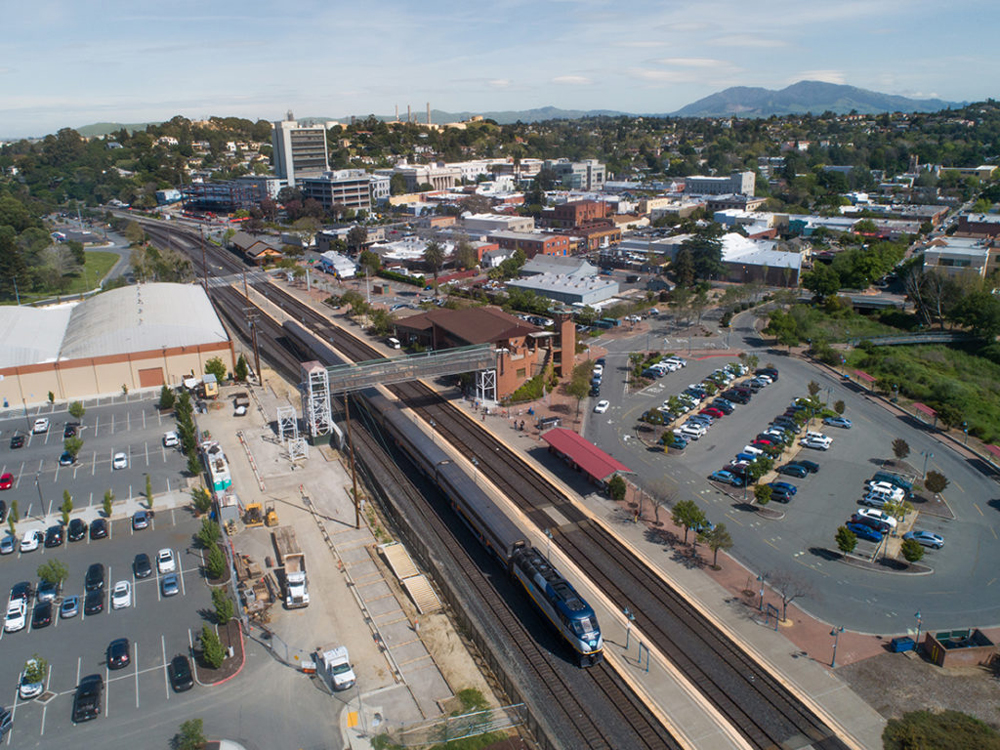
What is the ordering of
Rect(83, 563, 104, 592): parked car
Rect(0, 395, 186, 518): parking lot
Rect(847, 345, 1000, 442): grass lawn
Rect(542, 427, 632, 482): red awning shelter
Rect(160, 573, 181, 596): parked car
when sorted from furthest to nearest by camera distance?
Rect(847, 345, 1000, 442): grass lawn < Rect(0, 395, 186, 518): parking lot < Rect(542, 427, 632, 482): red awning shelter < Rect(83, 563, 104, 592): parked car < Rect(160, 573, 181, 596): parked car

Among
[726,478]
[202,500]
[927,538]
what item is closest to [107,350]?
[202,500]

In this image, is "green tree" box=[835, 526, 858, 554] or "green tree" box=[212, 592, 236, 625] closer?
"green tree" box=[212, 592, 236, 625]

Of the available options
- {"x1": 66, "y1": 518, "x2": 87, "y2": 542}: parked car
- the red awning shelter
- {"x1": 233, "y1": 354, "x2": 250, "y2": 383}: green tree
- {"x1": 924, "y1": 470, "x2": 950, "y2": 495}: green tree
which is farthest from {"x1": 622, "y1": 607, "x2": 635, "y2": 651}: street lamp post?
{"x1": 233, "y1": 354, "x2": 250, "y2": 383}: green tree

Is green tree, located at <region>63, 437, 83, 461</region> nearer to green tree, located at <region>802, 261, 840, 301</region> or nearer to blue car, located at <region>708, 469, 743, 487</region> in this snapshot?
blue car, located at <region>708, 469, 743, 487</region>

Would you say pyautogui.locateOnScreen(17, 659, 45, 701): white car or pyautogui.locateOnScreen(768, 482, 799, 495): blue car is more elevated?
pyautogui.locateOnScreen(768, 482, 799, 495): blue car

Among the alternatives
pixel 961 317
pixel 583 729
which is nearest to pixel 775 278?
pixel 961 317
